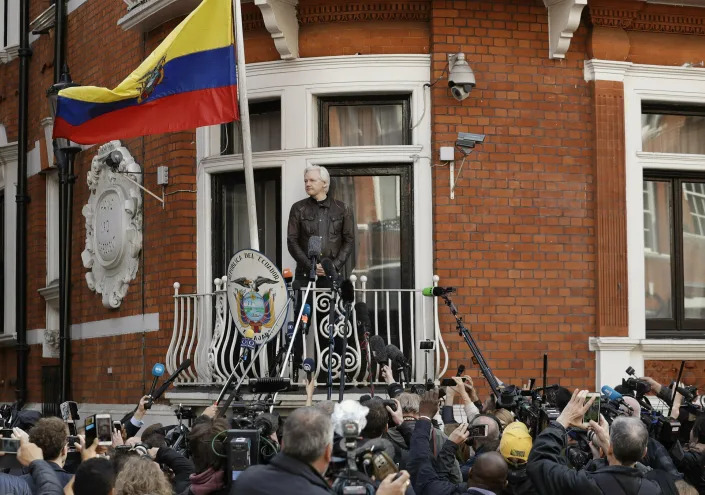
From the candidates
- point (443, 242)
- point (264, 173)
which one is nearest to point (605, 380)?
point (443, 242)

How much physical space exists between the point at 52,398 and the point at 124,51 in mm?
4725

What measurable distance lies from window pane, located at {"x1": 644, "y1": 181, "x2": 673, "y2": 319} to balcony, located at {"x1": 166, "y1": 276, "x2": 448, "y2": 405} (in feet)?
7.66

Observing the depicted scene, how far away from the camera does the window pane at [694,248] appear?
12961 millimetres

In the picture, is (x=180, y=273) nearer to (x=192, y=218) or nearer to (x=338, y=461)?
(x=192, y=218)

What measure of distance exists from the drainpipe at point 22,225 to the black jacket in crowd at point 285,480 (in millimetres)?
12528

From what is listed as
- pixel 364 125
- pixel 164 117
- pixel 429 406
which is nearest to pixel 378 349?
pixel 364 125

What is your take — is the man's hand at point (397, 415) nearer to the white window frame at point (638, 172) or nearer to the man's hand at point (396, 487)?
the man's hand at point (396, 487)

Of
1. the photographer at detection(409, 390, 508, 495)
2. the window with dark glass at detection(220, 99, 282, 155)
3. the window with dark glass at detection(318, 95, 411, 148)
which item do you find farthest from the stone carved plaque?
the photographer at detection(409, 390, 508, 495)

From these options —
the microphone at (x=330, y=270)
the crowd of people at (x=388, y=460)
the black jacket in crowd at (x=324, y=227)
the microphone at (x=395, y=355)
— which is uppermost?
the black jacket in crowd at (x=324, y=227)

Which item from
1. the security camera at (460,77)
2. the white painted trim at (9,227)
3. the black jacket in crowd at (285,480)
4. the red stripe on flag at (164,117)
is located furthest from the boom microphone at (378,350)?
the white painted trim at (9,227)

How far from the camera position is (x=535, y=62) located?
490 inches

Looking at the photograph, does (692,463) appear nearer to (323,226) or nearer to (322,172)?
(323,226)

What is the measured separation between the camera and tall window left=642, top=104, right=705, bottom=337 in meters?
12.8

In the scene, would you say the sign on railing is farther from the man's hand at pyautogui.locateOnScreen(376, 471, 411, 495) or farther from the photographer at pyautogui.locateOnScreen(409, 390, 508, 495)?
the man's hand at pyautogui.locateOnScreen(376, 471, 411, 495)
